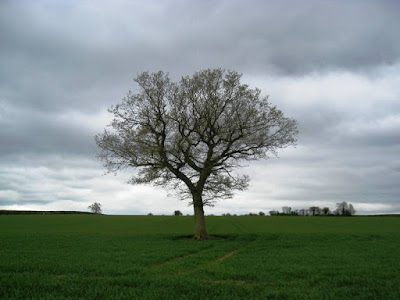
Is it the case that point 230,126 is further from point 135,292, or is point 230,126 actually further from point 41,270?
point 135,292

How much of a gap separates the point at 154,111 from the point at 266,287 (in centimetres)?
2544

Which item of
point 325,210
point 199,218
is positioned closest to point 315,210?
point 325,210

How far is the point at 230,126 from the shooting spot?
113ft

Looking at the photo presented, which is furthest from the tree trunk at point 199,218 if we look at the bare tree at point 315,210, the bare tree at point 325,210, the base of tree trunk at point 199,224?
the bare tree at point 315,210

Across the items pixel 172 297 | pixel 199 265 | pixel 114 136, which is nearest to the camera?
pixel 172 297

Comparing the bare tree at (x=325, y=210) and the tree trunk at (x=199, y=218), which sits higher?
the bare tree at (x=325, y=210)

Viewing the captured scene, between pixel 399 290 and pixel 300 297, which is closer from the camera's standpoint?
pixel 300 297

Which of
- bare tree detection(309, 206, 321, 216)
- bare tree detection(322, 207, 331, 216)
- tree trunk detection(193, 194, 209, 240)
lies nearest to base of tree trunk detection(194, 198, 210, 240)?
tree trunk detection(193, 194, 209, 240)

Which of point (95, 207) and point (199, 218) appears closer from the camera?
point (199, 218)

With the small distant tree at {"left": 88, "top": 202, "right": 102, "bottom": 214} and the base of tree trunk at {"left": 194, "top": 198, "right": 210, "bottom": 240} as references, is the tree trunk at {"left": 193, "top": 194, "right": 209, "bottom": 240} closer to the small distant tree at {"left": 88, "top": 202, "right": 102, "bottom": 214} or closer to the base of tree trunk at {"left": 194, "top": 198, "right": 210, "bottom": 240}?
the base of tree trunk at {"left": 194, "top": 198, "right": 210, "bottom": 240}

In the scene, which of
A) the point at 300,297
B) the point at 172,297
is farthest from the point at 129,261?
the point at 300,297

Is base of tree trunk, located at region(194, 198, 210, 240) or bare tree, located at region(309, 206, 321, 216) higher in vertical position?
bare tree, located at region(309, 206, 321, 216)

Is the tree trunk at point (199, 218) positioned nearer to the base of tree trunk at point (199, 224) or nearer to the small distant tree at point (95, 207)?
the base of tree trunk at point (199, 224)

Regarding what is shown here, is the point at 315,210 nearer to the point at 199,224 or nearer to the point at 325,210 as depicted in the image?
the point at 325,210
